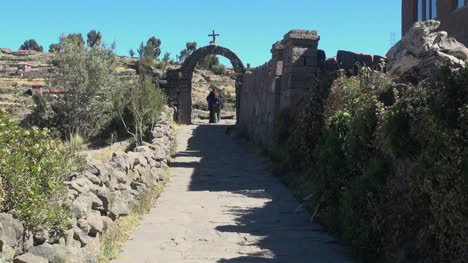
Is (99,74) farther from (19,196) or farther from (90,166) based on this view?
(19,196)

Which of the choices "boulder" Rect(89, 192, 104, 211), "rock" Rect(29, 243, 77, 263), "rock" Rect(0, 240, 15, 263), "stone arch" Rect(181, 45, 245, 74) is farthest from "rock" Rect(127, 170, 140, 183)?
"stone arch" Rect(181, 45, 245, 74)

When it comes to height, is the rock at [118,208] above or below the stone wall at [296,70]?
below

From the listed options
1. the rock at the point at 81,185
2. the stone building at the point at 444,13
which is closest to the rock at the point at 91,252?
the rock at the point at 81,185

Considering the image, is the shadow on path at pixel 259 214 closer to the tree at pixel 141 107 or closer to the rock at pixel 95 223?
the rock at pixel 95 223

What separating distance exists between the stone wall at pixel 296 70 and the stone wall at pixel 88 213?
11.9 feet

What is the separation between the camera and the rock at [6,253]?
344 centimetres

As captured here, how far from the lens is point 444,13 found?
578 inches

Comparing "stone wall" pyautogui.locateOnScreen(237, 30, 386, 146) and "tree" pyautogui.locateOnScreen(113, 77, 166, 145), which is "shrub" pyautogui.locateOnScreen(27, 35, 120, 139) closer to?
"tree" pyautogui.locateOnScreen(113, 77, 166, 145)

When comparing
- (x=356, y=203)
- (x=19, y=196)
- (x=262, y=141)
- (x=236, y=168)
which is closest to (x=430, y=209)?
(x=356, y=203)

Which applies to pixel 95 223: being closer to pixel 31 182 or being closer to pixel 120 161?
pixel 31 182

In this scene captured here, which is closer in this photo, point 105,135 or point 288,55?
point 288,55

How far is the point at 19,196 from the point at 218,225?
3.16m

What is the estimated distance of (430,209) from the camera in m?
4.05

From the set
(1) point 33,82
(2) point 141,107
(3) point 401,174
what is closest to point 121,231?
(3) point 401,174
